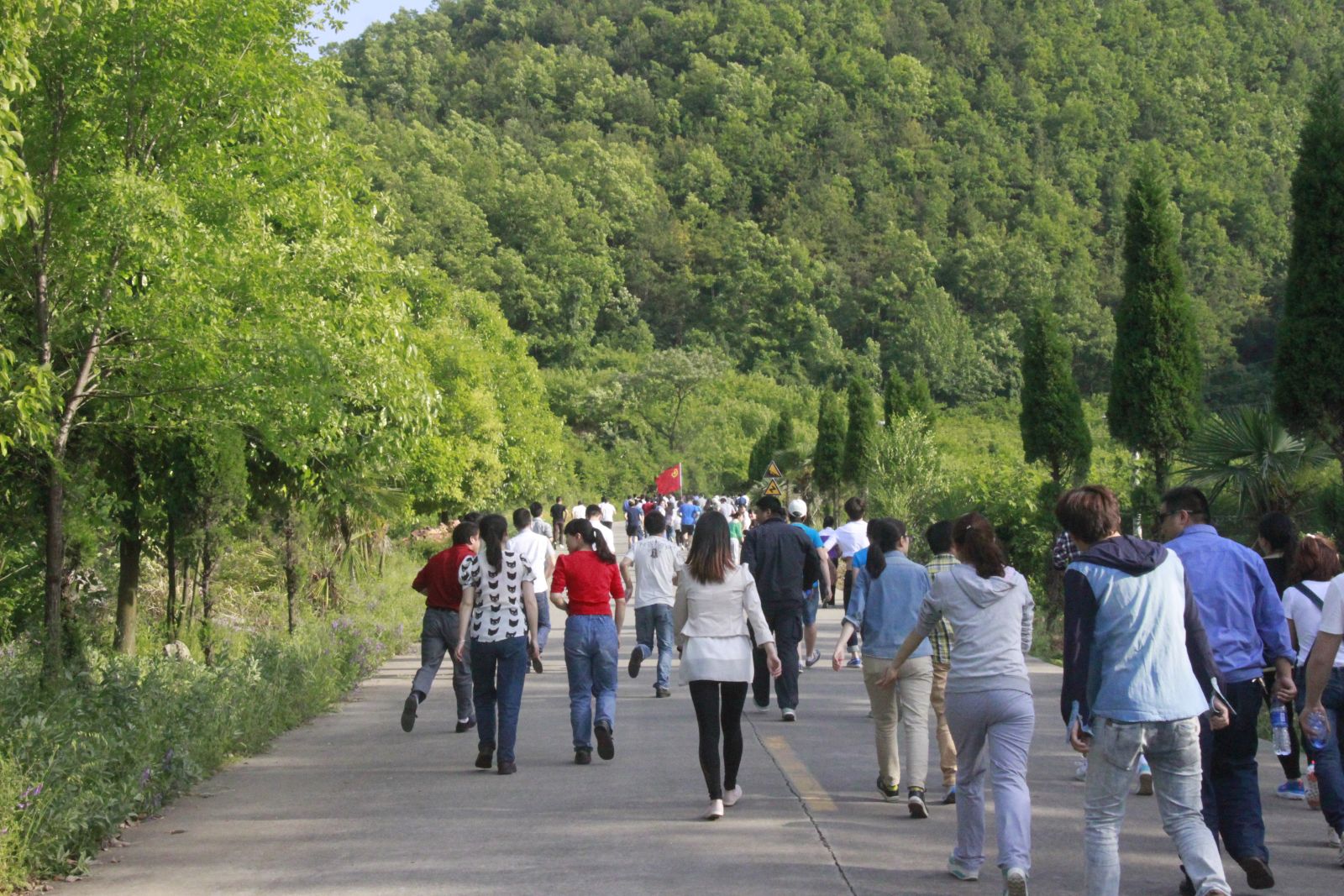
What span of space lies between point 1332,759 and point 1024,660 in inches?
73.2

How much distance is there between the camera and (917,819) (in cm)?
802

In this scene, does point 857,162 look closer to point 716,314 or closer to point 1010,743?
point 716,314

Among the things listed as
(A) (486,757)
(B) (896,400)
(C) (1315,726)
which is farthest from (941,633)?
(B) (896,400)

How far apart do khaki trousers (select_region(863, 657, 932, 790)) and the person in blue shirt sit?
179cm

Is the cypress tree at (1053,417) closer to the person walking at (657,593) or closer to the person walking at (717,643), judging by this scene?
the person walking at (657,593)

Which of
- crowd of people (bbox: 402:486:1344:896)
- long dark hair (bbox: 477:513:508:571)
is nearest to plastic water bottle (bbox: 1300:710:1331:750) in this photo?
crowd of people (bbox: 402:486:1344:896)

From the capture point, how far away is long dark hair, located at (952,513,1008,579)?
6750 millimetres

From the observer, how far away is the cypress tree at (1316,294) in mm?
13906

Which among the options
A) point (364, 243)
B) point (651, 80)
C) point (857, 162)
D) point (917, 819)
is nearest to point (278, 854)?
point (917, 819)

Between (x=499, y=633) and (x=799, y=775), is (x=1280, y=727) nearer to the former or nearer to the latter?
(x=799, y=775)

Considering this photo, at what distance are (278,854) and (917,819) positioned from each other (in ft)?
11.8

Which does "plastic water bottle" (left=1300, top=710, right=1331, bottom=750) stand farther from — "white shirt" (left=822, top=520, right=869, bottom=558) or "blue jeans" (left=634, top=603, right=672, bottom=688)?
"white shirt" (left=822, top=520, right=869, bottom=558)

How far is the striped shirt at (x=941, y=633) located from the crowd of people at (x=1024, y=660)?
0.02 meters

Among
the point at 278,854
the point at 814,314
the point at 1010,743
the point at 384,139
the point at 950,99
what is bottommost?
the point at 278,854
